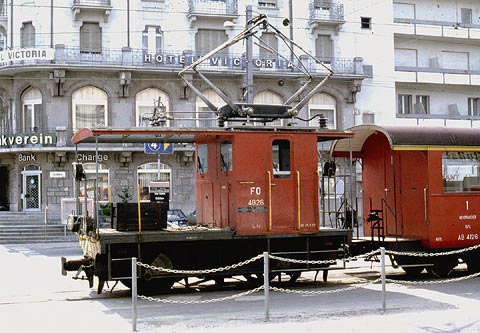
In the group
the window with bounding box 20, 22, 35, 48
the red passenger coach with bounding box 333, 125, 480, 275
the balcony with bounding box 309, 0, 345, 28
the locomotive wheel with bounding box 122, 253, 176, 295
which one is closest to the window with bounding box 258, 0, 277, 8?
the balcony with bounding box 309, 0, 345, 28

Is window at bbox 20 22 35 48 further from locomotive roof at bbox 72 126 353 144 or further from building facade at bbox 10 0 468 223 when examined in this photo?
locomotive roof at bbox 72 126 353 144

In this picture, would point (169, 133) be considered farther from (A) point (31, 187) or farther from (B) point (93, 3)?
(B) point (93, 3)

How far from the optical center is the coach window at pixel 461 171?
17.4m

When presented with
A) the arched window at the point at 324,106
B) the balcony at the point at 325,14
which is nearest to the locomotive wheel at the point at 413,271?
the arched window at the point at 324,106

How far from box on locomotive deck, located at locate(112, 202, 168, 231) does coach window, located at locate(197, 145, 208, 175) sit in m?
2.28

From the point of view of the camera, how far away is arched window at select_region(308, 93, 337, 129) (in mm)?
44594

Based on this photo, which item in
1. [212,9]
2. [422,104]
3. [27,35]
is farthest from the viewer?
[422,104]

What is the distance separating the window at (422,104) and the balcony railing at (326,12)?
25.6 feet

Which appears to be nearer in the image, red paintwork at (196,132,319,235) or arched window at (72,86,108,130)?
red paintwork at (196,132,319,235)

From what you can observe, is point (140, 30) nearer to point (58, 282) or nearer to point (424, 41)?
point (424, 41)

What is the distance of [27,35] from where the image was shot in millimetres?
41500

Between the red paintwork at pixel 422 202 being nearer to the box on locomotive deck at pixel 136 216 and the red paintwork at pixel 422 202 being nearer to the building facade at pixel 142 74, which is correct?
the box on locomotive deck at pixel 136 216

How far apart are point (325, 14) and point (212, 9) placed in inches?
295

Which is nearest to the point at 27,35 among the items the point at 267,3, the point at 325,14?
the point at 267,3
